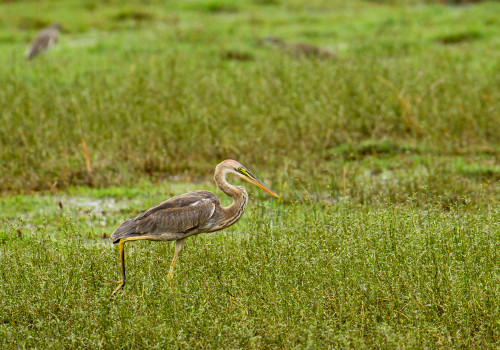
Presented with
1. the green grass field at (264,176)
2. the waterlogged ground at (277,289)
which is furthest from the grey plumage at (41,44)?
the waterlogged ground at (277,289)

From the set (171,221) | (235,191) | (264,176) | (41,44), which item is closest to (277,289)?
(235,191)

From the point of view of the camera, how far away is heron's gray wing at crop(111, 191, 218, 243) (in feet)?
19.0

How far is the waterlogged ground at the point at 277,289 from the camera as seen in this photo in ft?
16.3

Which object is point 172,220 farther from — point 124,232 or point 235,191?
point 235,191

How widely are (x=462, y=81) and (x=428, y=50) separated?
3.93m

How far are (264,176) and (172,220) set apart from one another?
3756 millimetres

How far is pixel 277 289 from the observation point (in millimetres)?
5453

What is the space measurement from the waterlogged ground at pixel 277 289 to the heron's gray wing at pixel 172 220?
0.41 m

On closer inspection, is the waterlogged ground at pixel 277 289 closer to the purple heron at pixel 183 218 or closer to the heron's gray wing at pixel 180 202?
the purple heron at pixel 183 218

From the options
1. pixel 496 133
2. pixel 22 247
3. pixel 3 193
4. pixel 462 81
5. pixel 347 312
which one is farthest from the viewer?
pixel 462 81

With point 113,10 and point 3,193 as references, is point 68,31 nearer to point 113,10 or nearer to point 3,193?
point 113,10

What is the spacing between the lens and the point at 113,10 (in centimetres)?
2267

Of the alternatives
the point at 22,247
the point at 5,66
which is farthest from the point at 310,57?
the point at 22,247

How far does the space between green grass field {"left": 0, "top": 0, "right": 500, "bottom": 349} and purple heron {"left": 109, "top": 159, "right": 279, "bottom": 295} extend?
40 cm
